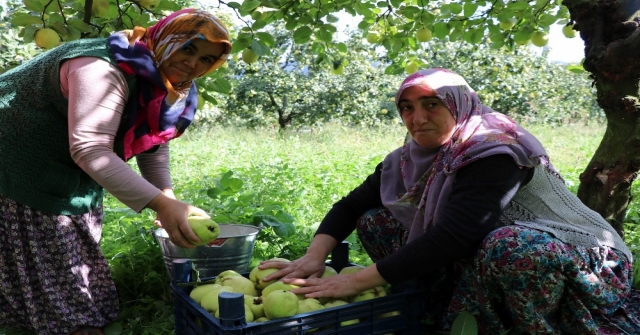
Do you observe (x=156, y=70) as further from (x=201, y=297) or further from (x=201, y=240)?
(x=201, y=297)

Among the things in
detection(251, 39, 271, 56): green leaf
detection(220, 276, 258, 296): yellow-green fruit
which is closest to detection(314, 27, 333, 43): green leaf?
detection(251, 39, 271, 56): green leaf

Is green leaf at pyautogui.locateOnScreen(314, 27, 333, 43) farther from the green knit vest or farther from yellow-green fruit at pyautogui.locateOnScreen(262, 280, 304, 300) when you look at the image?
yellow-green fruit at pyautogui.locateOnScreen(262, 280, 304, 300)

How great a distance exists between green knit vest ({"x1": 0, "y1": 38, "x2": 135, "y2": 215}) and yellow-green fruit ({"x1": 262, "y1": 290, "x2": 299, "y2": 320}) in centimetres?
87

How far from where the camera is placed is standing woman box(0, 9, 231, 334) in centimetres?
168

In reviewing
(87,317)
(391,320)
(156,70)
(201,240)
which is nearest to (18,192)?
(87,317)

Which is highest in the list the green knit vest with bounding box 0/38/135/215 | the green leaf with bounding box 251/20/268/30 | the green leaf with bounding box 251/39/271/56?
the green leaf with bounding box 251/20/268/30

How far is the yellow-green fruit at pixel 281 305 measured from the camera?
1498mm

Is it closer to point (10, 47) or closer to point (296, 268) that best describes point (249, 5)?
point (296, 268)

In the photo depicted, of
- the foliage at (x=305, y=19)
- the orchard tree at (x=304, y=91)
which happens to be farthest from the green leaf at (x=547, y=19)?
the orchard tree at (x=304, y=91)

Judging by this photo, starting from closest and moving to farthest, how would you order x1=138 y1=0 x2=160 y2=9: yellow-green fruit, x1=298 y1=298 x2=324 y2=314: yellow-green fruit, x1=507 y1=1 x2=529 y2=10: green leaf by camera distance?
x1=298 y1=298 x2=324 y2=314: yellow-green fruit, x1=138 y1=0 x2=160 y2=9: yellow-green fruit, x1=507 y1=1 x2=529 y2=10: green leaf

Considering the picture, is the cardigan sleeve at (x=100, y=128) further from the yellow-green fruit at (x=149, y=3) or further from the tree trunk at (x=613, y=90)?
the tree trunk at (x=613, y=90)

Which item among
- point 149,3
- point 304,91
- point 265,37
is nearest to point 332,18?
point 265,37

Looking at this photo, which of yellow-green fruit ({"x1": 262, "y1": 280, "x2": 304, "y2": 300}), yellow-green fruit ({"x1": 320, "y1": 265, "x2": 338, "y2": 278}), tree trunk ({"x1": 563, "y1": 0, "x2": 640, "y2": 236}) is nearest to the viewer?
yellow-green fruit ({"x1": 262, "y1": 280, "x2": 304, "y2": 300})

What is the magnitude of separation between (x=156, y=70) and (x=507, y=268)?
129 cm
